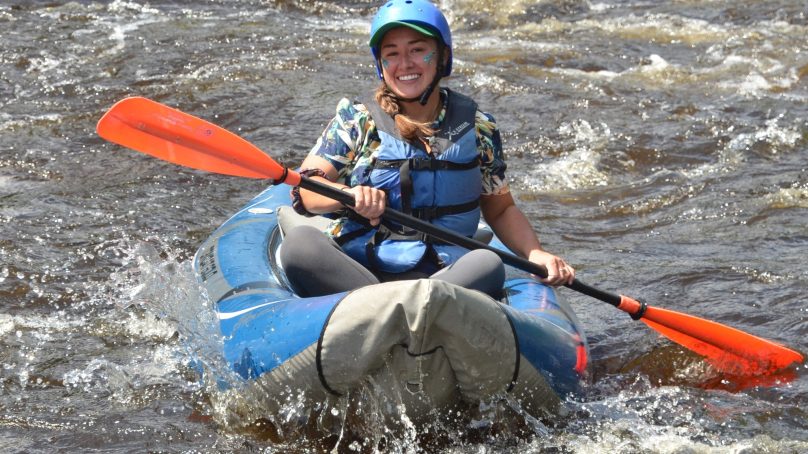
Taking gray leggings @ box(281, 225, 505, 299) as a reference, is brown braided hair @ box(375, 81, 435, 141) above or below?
above

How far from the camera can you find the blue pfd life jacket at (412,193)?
368cm

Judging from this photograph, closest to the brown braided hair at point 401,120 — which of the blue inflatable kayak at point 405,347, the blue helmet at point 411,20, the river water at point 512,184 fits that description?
the blue helmet at point 411,20

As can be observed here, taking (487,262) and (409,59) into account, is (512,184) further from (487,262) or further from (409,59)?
(487,262)

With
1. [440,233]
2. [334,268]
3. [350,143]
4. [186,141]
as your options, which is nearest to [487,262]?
[440,233]

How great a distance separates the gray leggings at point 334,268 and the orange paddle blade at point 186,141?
9.6 inches

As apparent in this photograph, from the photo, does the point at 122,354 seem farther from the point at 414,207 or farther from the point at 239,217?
the point at 414,207

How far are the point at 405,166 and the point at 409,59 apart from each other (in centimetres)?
38

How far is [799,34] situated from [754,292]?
5441 mm

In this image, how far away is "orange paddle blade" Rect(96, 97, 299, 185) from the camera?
3.60m

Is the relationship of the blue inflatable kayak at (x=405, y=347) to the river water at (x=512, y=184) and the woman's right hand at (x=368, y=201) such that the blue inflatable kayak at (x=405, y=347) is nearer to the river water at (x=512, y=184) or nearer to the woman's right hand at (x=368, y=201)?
the river water at (x=512, y=184)

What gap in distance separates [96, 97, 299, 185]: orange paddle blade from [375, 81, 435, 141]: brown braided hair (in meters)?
0.43

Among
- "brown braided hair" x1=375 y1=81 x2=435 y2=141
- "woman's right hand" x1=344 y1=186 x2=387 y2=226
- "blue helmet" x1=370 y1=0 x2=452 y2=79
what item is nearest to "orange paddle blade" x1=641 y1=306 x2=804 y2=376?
"brown braided hair" x1=375 y1=81 x2=435 y2=141

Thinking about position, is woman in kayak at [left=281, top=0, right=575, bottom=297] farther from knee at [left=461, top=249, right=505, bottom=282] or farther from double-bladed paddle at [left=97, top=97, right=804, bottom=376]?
double-bladed paddle at [left=97, top=97, right=804, bottom=376]

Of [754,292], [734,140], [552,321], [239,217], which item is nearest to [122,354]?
[239,217]
